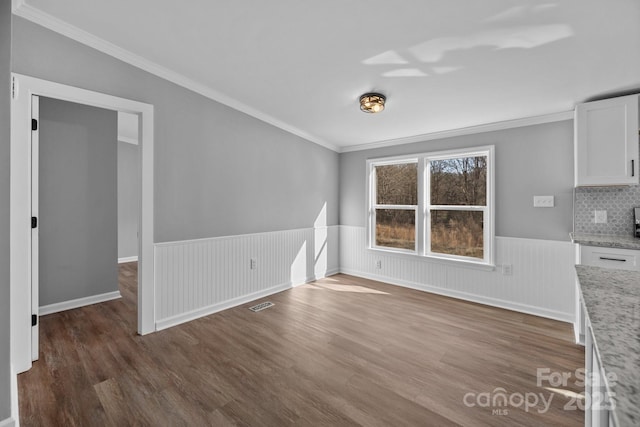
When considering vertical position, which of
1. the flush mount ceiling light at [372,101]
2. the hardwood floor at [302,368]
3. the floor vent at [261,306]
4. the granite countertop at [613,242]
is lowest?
the hardwood floor at [302,368]

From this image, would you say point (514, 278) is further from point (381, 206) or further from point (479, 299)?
point (381, 206)

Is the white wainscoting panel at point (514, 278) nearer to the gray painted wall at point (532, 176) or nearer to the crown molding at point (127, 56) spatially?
the gray painted wall at point (532, 176)

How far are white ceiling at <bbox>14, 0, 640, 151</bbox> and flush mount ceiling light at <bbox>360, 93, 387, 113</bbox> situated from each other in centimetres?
7

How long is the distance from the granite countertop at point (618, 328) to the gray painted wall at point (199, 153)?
322 centimetres

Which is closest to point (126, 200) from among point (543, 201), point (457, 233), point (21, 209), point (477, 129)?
point (21, 209)

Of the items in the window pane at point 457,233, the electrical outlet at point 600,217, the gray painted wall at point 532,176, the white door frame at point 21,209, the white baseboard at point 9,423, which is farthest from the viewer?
the window pane at point 457,233

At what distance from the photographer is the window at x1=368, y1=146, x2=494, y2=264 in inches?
150

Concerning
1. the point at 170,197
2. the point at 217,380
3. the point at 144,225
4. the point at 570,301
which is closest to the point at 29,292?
the point at 144,225

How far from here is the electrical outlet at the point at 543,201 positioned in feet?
10.7

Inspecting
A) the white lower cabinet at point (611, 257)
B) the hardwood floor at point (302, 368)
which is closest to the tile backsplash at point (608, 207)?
the white lower cabinet at point (611, 257)

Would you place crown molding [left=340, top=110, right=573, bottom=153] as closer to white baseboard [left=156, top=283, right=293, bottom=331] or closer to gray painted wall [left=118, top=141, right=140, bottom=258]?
white baseboard [left=156, top=283, right=293, bottom=331]

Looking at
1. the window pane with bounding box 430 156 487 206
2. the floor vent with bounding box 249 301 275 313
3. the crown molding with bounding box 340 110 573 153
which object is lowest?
the floor vent with bounding box 249 301 275 313

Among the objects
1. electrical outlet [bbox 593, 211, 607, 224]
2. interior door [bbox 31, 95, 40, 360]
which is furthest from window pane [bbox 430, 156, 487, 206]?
interior door [bbox 31, 95, 40, 360]

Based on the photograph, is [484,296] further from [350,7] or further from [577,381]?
[350,7]
